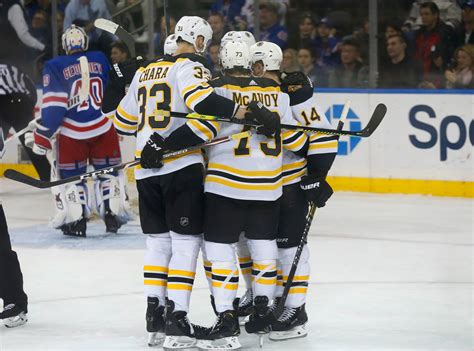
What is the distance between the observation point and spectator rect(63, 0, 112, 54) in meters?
10.2

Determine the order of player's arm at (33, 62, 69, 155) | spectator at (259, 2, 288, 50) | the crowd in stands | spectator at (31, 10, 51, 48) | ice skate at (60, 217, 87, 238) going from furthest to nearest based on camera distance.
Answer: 1. spectator at (31, 10, 51, 48)
2. spectator at (259, 2, 288, 50)
3. the crowd in stands
4. ice skate at (60, 217, 87, 238)
5. player's arm at (33, 62, 69, 155)

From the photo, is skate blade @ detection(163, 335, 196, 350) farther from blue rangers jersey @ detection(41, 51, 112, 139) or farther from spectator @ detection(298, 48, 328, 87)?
spectator @ detection(298, 48, 328, 87)

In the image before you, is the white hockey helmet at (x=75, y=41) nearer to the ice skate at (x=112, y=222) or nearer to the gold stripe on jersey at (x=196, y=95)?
the ice skate at (x=112, y=222)

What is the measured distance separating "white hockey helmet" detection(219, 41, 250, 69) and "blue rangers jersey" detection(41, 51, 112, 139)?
2790mm

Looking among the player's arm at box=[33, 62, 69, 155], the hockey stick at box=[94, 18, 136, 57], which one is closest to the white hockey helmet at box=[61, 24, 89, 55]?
the player's arm at box=[33, 62, 69, 155]

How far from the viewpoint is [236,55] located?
4789mm

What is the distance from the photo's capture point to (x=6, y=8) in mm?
10609

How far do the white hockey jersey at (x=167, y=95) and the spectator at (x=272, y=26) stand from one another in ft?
15.3

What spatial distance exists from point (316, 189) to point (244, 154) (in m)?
0.34

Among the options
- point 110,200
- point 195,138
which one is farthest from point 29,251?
point 195,138

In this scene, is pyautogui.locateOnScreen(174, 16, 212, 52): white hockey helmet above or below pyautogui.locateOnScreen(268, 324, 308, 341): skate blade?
above

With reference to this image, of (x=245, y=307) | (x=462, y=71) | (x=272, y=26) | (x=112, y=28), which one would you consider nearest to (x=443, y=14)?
(x=462, y=71)

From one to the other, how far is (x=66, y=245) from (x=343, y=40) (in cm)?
306

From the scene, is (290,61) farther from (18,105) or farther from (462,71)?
(18,105)
